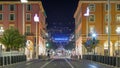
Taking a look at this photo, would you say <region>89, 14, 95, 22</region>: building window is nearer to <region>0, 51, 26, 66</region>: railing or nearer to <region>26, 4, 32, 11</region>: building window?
<region>26, 4, 32, 11</region>: building window

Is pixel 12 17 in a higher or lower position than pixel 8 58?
higher

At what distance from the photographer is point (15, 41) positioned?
3356 inches

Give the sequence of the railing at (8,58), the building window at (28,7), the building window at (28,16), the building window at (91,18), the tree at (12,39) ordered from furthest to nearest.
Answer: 1. the building window at (28,7)
2. the building window at (28,16)
3. the building window at (91,18)
4. the tree at (12,39)
5. the railing at (8,58)

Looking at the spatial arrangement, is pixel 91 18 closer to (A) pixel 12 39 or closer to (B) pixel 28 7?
(B) pixel 28 7

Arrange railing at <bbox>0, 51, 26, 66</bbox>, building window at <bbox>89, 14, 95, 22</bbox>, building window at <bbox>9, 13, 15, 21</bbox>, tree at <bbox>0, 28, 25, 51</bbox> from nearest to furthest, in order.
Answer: railing at <bbox>0, 51, 26, 66</bbox> < tree at <bbox>0, 28, 25, 51</bbox> < building window at <bbox>89, 14, 95, 22</bbox> < building window at <bbox>9, 13, 15, 21</bbox>

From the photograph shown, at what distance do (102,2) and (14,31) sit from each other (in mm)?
52180

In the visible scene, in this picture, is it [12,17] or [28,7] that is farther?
[28,7]

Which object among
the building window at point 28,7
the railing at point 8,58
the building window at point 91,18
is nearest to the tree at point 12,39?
the railing at point 8,58

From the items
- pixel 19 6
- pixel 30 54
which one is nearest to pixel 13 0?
pixel 19 6

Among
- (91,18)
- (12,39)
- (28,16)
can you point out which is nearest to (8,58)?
(12,39)

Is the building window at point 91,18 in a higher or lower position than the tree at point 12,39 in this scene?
higher

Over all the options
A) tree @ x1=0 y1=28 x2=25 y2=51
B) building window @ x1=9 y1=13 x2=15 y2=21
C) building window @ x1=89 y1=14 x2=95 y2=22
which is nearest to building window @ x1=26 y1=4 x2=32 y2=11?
building window @ x1=9 y1=13 x2=15 y2=21

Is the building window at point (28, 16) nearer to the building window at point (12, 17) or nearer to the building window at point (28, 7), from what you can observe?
the building window at point (28, 7)

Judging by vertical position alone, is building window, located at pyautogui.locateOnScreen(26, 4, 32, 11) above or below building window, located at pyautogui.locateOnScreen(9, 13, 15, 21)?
above
